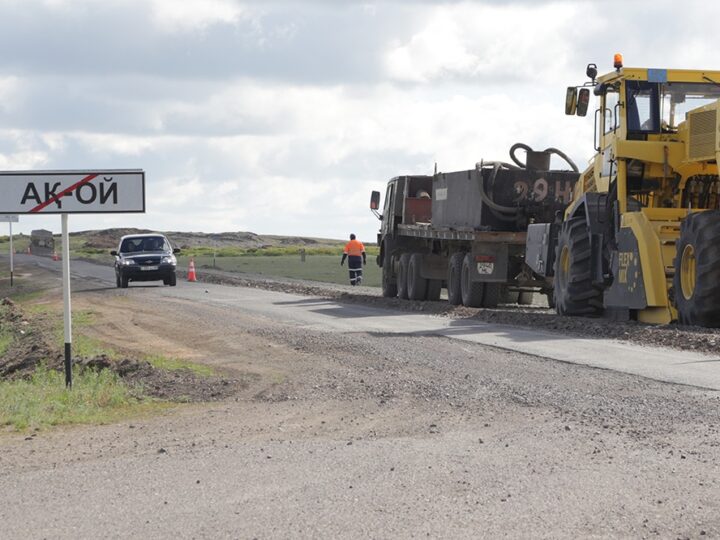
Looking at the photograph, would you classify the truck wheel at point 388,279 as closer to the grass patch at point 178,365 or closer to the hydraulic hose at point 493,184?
A: the hydraulic hose at point 493,184

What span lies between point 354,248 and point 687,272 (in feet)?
73.5

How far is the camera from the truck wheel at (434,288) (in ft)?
100

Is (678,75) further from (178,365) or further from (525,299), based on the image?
(525,299)

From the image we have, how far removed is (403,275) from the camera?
31828 mm

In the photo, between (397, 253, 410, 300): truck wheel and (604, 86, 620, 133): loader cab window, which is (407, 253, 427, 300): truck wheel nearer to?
(397, 253, 410, 300): truck wheel

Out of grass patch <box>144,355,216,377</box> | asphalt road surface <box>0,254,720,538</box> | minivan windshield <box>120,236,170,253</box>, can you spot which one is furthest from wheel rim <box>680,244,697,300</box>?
minivan windshield <box>120,236,170,253</box>

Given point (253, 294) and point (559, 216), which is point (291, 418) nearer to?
point (559, 216)

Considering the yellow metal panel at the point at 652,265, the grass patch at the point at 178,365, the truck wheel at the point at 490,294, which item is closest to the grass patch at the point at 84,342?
the grass patch at the point at 178,365

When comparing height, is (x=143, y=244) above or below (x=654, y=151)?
below

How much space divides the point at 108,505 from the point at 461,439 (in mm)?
2935

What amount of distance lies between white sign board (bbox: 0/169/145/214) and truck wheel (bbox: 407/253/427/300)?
18.7 m

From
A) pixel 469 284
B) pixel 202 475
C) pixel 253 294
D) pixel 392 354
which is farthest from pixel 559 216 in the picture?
pixel 202 475

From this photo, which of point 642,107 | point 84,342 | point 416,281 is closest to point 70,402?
point 84,342

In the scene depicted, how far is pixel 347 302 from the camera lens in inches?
1196
